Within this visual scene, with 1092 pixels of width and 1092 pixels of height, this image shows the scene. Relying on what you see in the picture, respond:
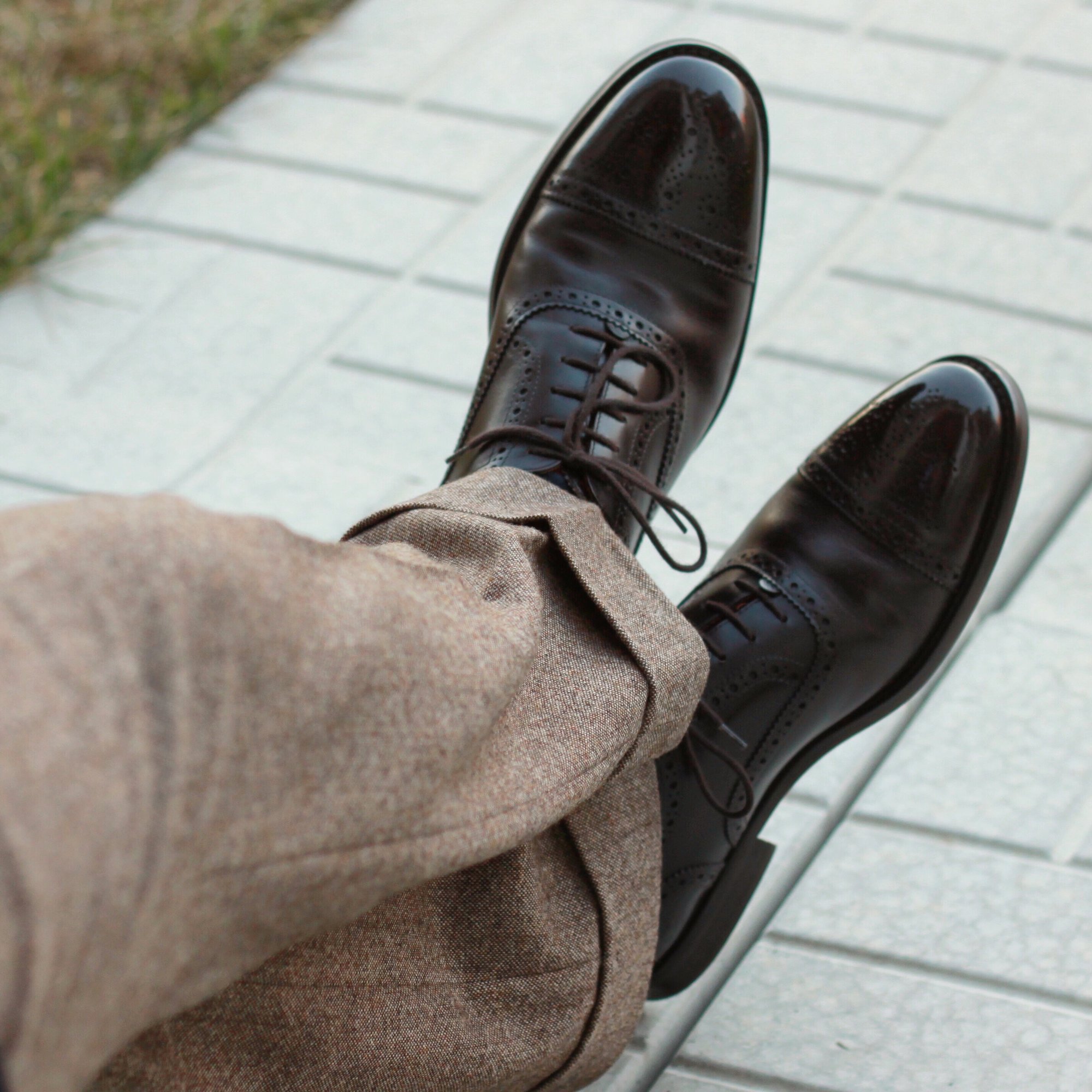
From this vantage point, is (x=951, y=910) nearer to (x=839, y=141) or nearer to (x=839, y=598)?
(x=839, y=598)

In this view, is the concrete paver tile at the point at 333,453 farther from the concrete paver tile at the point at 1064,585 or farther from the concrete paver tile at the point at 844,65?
the concrete paver tile at the point at 844,65

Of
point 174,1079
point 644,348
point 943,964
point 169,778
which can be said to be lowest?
point 943,964

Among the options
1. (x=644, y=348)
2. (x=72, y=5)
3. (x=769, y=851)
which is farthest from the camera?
(x=72, y=5)

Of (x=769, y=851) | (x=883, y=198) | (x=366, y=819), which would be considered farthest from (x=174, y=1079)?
(x=883, y=198)

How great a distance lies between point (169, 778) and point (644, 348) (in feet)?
2.15

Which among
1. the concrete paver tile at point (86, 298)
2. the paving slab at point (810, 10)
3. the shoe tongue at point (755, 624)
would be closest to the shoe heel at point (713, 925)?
the shoe tongue at point (755, 624)

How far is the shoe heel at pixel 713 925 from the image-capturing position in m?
0.99

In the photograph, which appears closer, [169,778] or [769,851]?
[169,778]

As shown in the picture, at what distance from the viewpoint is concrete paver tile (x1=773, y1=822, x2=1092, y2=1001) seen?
3.43ft

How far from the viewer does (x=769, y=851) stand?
1.02 meters

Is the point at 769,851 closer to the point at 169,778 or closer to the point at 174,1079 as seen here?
the point at 174,1079

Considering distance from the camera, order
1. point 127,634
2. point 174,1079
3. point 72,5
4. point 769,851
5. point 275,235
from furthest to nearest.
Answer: point 72,5, point 275,235, point 769,851, point 174,1079, point 127,634

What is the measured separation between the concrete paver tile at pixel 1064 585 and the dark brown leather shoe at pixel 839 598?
0.85ft

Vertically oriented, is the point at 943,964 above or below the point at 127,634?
below
